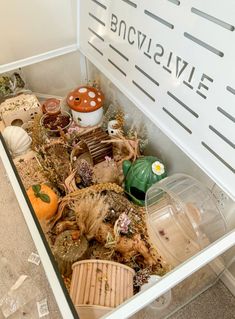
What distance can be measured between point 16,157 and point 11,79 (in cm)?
35

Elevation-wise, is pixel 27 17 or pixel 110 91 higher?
pixel 27 17

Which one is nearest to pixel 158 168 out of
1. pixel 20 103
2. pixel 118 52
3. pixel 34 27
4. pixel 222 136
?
pixel 222 136

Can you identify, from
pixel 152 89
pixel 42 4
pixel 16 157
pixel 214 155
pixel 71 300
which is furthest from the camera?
pixel 42 4

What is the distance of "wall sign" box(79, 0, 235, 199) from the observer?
0.60m

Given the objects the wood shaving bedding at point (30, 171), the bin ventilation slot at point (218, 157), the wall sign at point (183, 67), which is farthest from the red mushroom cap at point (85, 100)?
the bin ventilation slot at point (218, 157)

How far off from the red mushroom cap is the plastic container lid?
0.40 m

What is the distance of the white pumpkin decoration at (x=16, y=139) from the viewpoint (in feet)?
3.21

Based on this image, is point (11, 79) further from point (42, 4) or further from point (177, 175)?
point (177, 175)

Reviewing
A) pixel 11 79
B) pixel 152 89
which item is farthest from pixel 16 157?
pixel 152 89

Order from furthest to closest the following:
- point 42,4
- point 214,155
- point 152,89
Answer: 1. point 42,4
2. point 152,89
3. point 214,155

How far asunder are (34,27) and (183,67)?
757mm

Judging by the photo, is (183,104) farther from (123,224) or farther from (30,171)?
(30,171)

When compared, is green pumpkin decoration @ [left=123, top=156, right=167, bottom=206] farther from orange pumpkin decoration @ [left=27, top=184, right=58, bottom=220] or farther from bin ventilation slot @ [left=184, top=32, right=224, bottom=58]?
bin ventilation slot @ [left=184, top=32, right=224, bottom=58]

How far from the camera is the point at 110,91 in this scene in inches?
45.0
